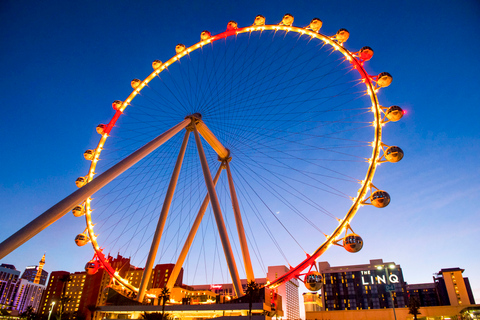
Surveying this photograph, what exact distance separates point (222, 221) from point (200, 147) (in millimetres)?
6849

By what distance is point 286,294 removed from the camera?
171 m

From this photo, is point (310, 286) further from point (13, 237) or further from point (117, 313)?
point (117, 313)

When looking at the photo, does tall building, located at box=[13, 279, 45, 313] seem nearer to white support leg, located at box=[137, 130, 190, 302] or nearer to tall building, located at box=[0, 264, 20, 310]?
tall building, located at box=[0, 264, 20, 310]

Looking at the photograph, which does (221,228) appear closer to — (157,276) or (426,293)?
(157,276)

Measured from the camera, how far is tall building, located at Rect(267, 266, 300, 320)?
16301 centimetres

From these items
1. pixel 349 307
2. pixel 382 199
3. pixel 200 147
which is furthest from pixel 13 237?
pixel 349 307

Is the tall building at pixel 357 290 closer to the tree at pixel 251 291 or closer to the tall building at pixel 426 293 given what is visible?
the tall building at pixel 426 293

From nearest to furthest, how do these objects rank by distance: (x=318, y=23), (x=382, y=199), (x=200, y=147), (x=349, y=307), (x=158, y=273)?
(x=382, y=199) → (x=318, y=23) → (x=200, y=147) → (x=349, y=307) → (x=158, y=273)

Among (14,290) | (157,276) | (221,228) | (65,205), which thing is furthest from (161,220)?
(14,290)

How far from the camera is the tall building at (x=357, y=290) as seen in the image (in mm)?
92500

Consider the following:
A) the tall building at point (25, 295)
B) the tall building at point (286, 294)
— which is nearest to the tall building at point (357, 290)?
the tall building at point (286, 294)

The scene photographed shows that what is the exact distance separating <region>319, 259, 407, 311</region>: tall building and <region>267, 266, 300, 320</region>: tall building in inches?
2228

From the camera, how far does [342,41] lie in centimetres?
2328

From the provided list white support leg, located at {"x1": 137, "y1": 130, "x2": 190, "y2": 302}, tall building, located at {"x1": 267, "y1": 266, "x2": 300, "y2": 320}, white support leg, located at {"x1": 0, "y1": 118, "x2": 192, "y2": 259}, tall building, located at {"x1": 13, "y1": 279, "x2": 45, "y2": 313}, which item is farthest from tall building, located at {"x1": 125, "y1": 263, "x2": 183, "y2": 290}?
white support leg, located at {"x1": 0, "y1": 118, "x2": 192, "y2": 259}
